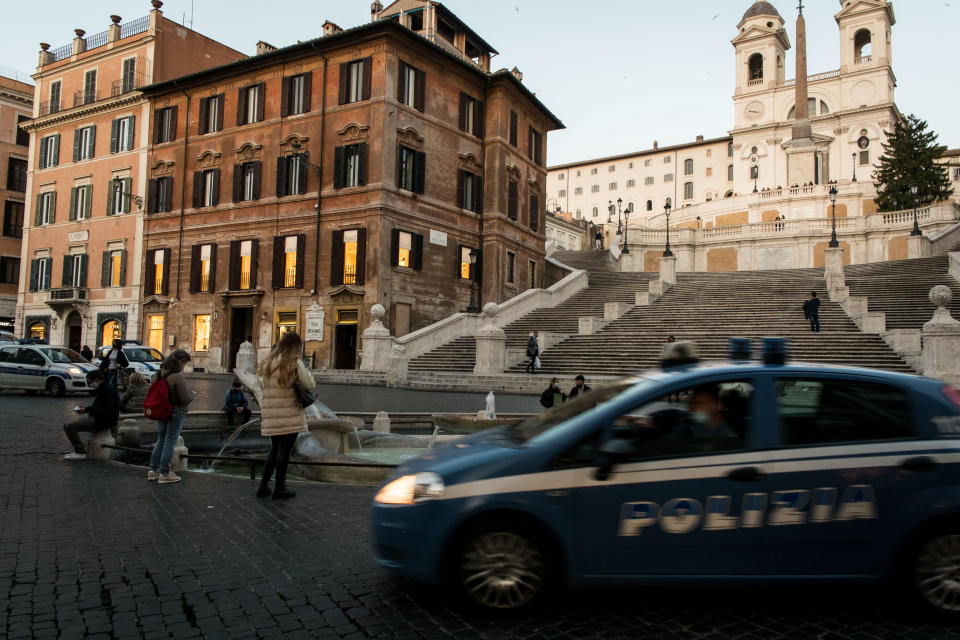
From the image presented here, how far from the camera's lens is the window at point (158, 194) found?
3656cm

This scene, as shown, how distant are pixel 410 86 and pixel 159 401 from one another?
2659cm

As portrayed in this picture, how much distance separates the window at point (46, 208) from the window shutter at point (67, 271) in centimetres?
324

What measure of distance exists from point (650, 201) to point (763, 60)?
75.0ft

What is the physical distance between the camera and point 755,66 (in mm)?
81250

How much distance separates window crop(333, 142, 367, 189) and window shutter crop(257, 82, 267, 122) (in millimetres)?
5446

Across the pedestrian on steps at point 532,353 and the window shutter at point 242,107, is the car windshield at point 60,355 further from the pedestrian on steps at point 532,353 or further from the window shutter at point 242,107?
the window shutter at point 242,107

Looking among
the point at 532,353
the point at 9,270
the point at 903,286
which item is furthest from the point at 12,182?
the point at 903,286

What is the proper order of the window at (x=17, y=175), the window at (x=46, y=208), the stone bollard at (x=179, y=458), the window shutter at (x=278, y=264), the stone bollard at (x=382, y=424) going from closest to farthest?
the stone bollard at (x=179, y=458), the stone bollard at (x=382, y=424), the window shutter at (x=278, y=264), the window at (x=46, y=208), the window at (x=17, y=175)

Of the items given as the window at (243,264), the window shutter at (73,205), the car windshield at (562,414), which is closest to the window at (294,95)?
the window at (243,264)

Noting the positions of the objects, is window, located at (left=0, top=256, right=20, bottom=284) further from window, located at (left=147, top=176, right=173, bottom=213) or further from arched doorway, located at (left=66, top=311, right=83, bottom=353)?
window, located at (left=147, top=176, right=173, bottom=213)

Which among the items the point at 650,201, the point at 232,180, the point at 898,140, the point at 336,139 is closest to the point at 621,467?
the point at 336,139

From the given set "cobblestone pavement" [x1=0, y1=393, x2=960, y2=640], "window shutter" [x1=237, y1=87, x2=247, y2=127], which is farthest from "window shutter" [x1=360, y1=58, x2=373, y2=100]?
"cobblestone pavement" [x1=0, y1=393, x2=960, y2=640]

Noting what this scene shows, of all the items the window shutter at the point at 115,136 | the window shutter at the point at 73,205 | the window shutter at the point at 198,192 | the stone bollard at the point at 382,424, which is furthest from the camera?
the window shutter at the point at 73,205

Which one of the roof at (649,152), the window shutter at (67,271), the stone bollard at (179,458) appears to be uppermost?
the roof at (649,152)
